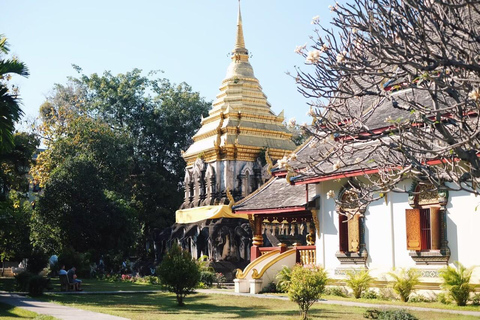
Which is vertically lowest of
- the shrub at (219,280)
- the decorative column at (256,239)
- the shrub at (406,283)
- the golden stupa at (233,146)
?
the shrub at (219,280)

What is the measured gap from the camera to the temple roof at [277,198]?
20.7 metres

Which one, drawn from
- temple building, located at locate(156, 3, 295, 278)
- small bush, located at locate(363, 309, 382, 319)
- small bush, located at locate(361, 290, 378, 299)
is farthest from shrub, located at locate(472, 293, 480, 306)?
temple building, located at locate(156, 3, 295, 278)

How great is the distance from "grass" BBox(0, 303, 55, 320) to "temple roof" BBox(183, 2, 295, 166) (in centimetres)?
1945

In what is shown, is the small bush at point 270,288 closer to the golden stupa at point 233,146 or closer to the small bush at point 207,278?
the small bush at point 207,278

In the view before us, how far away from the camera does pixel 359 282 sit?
17.5 metres

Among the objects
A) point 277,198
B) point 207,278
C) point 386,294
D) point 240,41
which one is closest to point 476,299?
point 386,294

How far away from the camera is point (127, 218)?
34688mm

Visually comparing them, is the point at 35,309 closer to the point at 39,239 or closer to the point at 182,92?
the point at 39,239

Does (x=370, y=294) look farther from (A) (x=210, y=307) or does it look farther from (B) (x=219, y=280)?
(B) (x=219, y=280)

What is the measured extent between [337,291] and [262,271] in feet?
9.23

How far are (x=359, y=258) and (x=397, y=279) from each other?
1.91 metres

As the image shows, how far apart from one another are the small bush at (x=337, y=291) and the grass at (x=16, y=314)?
333 inches

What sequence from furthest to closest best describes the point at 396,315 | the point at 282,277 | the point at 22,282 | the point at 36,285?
the point at 22,282 < the point at 282,277 < the point at 36,285 < the point at 396,315

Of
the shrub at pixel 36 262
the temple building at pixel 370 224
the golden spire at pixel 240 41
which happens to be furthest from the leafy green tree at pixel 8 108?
the golden spire at pixel 240 41
